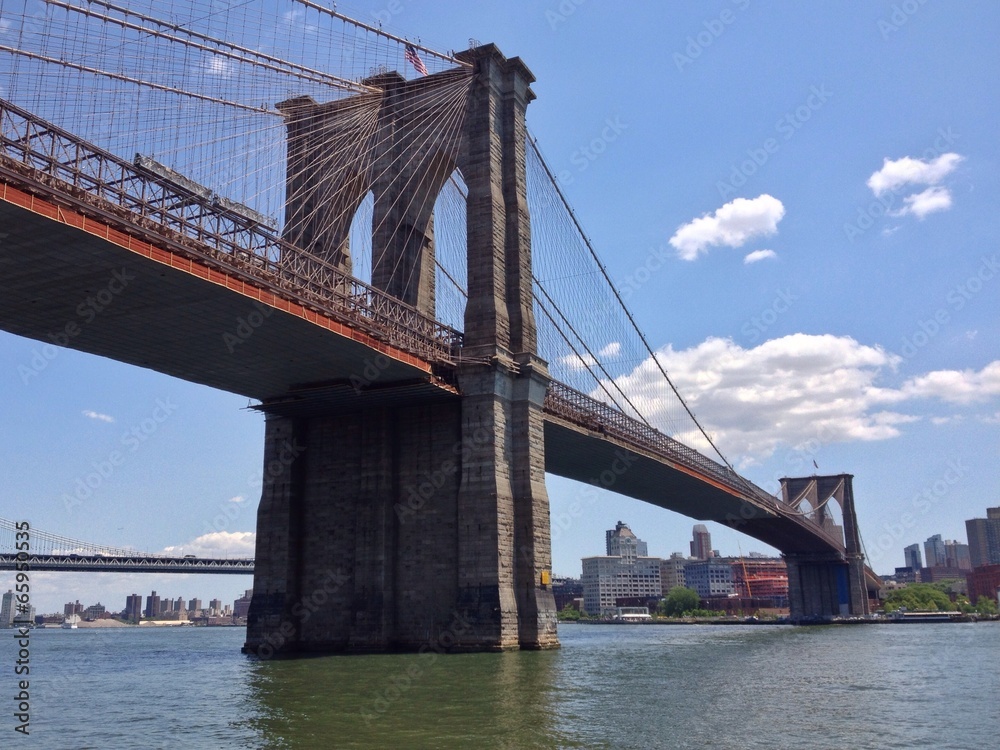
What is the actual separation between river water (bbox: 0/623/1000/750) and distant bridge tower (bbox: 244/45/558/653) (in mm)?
4634

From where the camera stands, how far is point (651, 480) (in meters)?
75.1

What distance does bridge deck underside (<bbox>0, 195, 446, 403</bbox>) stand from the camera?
93.6 feet

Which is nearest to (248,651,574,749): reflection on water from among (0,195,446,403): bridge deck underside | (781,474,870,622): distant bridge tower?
(0,195,446,403): bridge deck underside

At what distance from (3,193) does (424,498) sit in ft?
82.4

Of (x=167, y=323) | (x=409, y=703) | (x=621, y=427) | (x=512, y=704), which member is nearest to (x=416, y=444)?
(x=167, y=323)

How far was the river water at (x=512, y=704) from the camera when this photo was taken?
18422 mm

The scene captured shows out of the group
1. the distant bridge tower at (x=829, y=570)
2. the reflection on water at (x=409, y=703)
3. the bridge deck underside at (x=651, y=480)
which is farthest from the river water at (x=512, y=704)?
the distant bridge tower at (x=829, y=570)

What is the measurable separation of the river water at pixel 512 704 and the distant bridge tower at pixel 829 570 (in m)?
83.9

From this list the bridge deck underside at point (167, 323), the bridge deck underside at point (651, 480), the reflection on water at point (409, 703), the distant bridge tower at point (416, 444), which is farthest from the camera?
the bridge deck underside at point (651, 480)

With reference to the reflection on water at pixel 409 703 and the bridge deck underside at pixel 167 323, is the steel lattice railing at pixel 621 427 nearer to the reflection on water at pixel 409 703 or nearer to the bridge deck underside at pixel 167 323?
the bridge deck underside at pixel 167 323

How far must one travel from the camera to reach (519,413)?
45.4 meters

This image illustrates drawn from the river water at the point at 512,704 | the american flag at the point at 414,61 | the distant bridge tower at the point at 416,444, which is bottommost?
the river water at the point at 512,704

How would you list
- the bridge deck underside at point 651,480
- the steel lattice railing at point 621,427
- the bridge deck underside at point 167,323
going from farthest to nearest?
1. the bridge deck underside at point 651,480
2. the steel lattice railing at point 621,427
3. the bridge deck underside at point 167,323

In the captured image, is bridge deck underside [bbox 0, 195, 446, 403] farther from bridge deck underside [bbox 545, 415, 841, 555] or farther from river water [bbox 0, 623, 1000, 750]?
bridge deck underside [bbox 545, 415, 841, 555]
